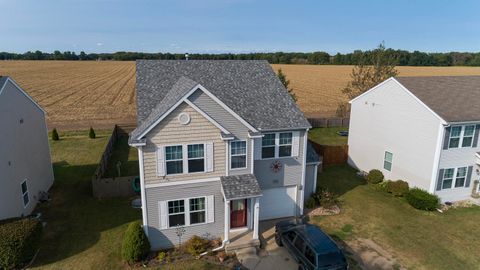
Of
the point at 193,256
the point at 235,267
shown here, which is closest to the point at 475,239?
the point at 235,267

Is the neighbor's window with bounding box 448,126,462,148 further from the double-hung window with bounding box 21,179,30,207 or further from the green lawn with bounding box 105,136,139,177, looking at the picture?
the double-hung window with bounding box 21,179,30,207

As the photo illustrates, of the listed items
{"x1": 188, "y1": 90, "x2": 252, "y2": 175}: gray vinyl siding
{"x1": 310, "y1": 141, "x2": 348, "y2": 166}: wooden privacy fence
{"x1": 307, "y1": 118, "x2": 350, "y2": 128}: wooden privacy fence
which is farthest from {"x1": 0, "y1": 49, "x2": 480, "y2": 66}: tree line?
{"x1": 188, "y1": 90, "x2": 252, "y2": 175}: gray vinyl siding

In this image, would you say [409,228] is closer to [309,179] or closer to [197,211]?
[309,179]

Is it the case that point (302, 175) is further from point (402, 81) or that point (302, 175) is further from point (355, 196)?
point (402, 81)

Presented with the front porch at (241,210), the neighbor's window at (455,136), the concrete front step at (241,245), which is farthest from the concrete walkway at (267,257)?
the neighbor's window at (455,136)

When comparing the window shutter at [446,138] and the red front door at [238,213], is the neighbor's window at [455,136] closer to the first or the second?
the window shutter at [446,138]
